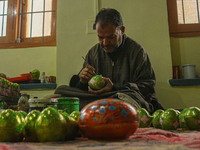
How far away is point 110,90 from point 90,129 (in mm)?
1014

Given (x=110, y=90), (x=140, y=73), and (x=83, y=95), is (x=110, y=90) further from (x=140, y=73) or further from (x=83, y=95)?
(x=140, y=73)

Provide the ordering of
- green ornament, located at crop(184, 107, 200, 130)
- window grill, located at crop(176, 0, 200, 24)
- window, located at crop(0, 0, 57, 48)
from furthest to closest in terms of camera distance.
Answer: window, located at crop(0, 0, 57, 48), window grill, located at crop(176, 0, 200, 24), green ornament, located at crop(184, 107, 200, 130)

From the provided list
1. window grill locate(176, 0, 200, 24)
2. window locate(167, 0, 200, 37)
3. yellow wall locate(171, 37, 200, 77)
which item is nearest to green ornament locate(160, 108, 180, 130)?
yellow wall locate(171, 37, 200, 77)

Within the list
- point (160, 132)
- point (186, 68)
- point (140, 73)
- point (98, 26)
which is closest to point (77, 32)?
point (98, 26)

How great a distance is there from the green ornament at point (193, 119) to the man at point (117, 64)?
27.7 inches

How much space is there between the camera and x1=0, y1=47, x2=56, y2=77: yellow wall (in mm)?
2967

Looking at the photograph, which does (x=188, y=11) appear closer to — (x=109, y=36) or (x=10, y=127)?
(x=109, y=36)

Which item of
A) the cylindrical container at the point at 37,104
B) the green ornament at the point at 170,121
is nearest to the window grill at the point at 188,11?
the green ornament at the point at 170,121

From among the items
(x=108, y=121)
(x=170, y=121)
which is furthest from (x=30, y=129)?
(x=170, y=121)

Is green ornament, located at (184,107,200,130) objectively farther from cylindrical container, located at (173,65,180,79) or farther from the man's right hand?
cylindrical container, located at (173,65,180,79)

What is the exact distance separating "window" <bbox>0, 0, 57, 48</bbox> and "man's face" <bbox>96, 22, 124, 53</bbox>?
1.35 metres

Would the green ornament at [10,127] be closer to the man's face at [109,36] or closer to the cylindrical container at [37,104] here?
the cylindrical container at [37,104]

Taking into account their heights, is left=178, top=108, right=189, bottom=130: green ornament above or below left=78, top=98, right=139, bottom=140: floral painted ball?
below

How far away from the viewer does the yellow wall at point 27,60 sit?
297cm
